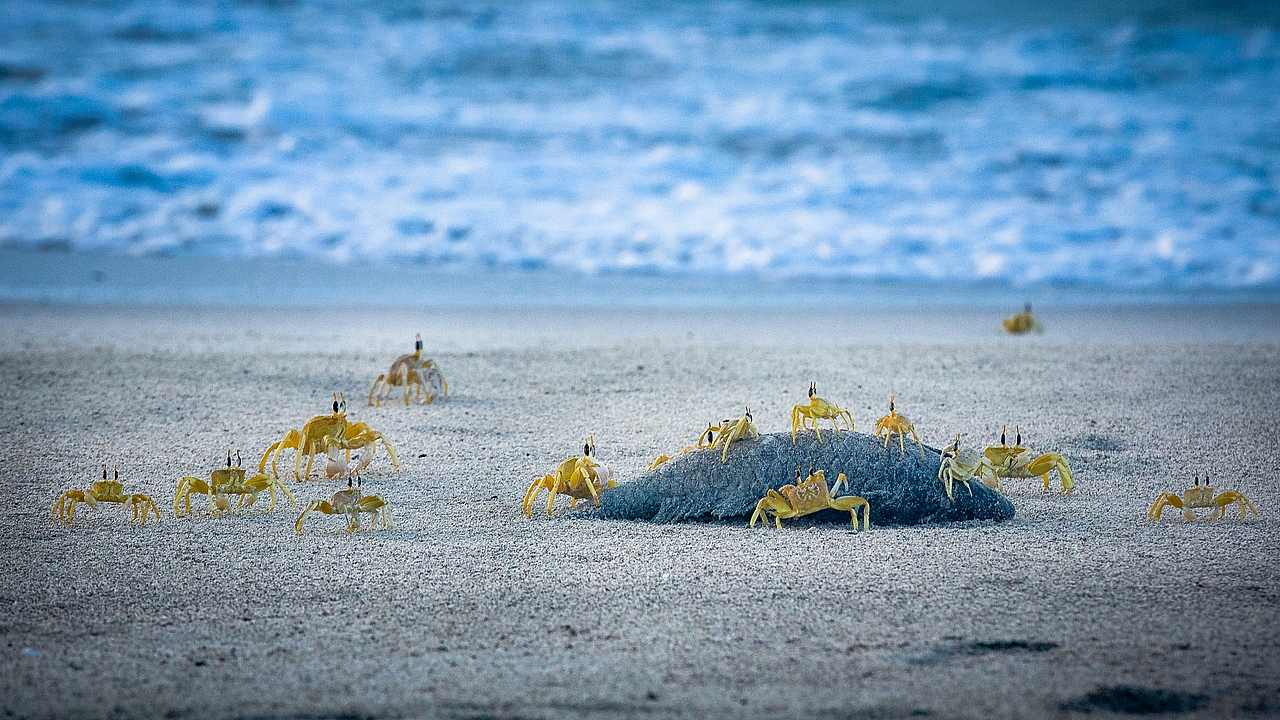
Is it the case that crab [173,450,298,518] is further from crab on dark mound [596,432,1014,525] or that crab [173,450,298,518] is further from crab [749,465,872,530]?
crab [749,465,872,530]

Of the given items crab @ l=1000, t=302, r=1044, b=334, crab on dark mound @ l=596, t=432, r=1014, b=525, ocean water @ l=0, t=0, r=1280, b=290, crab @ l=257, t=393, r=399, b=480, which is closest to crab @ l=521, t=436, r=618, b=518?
crab on dark mound @ l=596, t=432, r=1014, b=525

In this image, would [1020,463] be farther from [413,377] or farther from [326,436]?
[413,377]

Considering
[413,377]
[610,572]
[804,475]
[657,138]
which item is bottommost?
[610,572]

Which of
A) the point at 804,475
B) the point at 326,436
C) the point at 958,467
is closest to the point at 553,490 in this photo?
the point at 804,475

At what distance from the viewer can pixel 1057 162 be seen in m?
14.6

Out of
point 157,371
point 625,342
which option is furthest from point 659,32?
point 157,371

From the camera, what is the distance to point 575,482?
3713mm

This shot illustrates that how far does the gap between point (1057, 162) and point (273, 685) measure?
14.2 meters

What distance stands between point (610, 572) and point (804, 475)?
779 mm

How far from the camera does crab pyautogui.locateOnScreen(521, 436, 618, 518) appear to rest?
3.70m

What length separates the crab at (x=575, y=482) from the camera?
146 inches

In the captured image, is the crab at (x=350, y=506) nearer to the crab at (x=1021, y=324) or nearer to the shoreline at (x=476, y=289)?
the shoreline at (x=476, y=289)

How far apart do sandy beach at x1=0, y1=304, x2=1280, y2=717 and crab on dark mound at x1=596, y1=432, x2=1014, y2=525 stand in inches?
3.6

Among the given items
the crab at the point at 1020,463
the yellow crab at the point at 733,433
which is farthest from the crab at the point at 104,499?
the crab at the point at 1020,463
